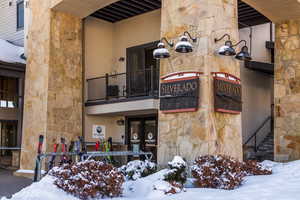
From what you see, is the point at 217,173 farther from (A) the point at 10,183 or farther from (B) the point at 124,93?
(B) the point at 124,93

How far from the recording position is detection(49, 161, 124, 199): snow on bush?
6.56m

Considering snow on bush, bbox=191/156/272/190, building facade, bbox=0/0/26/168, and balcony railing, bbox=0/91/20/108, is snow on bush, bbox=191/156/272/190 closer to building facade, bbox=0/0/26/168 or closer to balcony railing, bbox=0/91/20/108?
building facade, bbox=0/0/26/168

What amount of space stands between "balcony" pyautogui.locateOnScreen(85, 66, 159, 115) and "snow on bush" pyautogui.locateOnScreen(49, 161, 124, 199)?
5.14 m

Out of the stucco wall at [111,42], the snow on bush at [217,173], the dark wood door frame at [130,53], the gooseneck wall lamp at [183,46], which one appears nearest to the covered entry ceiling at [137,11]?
the stucco wall at [111,42]

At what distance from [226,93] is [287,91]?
14.1 feet

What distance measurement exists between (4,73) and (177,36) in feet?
30.7

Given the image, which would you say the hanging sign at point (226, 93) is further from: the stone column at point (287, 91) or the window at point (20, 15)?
the window at point (20, 15)

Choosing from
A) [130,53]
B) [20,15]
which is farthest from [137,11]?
[20,15]

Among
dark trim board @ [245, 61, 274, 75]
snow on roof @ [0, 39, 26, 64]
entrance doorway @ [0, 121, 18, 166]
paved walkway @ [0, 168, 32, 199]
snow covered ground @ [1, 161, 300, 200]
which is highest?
snow on roof @ [0, 39, 26, 64]

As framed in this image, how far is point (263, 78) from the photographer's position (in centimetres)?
1549

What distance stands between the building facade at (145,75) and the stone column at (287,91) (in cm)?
3

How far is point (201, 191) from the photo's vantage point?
689 centimetres

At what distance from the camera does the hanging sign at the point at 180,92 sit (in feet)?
27.2

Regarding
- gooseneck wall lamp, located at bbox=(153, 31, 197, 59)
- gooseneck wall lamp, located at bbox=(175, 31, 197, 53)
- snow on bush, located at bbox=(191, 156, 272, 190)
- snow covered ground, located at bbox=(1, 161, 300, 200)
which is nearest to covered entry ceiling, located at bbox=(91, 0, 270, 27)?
gooseneck wall lamp, located at bbox=(153, 31, 197, 59)
